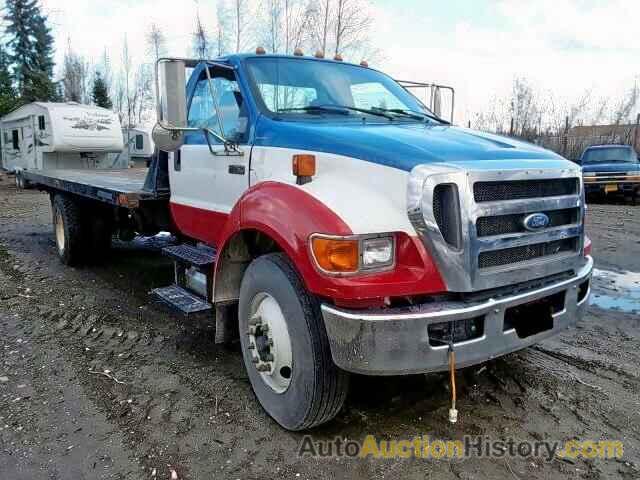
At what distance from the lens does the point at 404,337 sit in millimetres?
2404

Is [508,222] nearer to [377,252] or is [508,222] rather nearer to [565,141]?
[377,252]

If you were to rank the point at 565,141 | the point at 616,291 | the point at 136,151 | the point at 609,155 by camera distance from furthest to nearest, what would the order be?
the point at 565,141 → the point at 136,151 → the point at 609,155 → the point at 616,291

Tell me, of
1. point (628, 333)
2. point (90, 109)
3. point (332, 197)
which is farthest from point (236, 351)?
point (90, 109)

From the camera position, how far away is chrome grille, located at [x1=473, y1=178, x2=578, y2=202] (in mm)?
2582

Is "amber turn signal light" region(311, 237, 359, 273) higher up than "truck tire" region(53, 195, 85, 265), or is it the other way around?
"amber turn signal light" region(311, 237, 359, 273)

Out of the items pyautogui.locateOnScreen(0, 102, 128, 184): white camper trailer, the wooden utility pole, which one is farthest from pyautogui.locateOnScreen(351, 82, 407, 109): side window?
the wooden utility pole

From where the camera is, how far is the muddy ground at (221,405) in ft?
8.82

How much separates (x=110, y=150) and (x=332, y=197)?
15875 mm

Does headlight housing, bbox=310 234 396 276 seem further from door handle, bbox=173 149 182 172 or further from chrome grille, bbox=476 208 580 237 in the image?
door handle, bbox=173 149 182 172

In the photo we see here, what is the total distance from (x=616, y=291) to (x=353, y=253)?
469 centimetres

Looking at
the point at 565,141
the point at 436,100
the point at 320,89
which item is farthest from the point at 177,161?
the point at 565,141

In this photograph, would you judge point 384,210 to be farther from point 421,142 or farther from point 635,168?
point 635,168

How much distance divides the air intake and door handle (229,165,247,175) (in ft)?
4.85

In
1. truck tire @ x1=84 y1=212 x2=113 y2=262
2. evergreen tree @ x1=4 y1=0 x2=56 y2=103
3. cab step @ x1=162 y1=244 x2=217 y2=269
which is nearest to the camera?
cab step @ x1=162 y1=244 x2=217 y2=269
